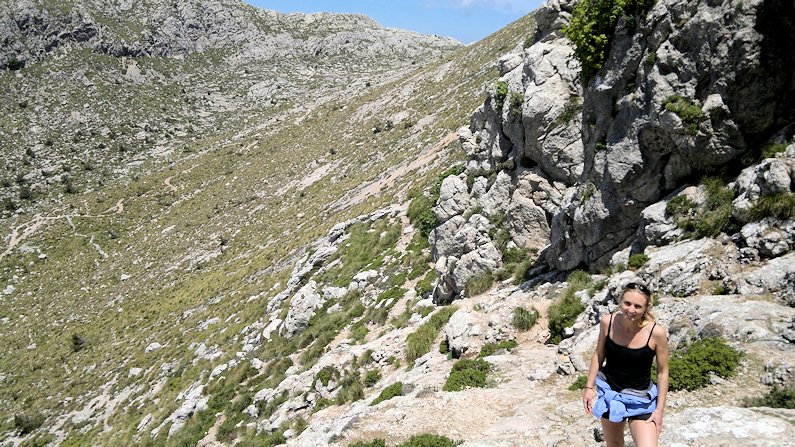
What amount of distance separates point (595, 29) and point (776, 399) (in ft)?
40.6

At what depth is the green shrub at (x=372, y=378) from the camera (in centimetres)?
1741

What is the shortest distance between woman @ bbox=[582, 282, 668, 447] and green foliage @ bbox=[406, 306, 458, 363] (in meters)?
11.4

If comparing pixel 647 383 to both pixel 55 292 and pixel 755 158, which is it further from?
pixel 55 292

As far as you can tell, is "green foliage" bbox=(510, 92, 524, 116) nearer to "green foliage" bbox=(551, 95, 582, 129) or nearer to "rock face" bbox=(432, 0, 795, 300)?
"rock face" bbox=(432, 0, 795, 300)

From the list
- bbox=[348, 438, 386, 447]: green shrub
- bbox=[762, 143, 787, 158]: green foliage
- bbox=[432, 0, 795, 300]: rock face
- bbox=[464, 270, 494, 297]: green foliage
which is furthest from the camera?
bbox=[464, 270, 494, 297]: green foliage

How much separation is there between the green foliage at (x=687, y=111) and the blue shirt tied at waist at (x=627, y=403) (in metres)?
8.89

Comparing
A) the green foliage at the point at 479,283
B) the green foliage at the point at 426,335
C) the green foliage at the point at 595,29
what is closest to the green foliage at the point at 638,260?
the green foliage at the point at 595,29

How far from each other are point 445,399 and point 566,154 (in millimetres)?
11021

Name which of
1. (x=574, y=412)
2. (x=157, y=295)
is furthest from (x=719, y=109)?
(x=157, y=295)

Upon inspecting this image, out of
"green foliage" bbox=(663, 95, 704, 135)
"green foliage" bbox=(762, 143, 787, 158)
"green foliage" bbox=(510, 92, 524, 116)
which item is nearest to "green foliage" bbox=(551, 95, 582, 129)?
"green foliage" bbox=(510, 92, 524, 116)

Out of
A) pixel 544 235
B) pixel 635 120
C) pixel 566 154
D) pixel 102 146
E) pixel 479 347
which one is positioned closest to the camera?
pixel 635 120

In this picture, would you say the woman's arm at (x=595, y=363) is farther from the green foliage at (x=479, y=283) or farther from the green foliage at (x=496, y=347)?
the green foliage at (x=479, y=283)

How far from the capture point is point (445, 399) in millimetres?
12633

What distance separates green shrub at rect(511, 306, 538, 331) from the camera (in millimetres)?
14883
